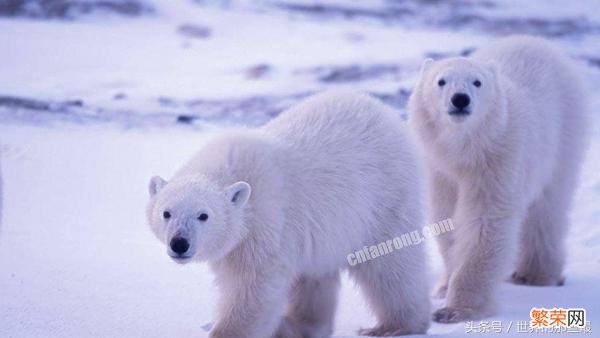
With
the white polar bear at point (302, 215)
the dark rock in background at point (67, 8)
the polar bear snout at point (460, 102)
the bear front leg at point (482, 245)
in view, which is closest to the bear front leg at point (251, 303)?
the white polar bear at point (302, 215)

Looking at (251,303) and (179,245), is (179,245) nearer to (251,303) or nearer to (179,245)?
(179,245)

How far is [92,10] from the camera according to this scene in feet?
62.7

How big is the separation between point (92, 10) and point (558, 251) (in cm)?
1509

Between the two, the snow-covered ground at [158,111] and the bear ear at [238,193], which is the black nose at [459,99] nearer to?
the snow-covered ground at [158,111]

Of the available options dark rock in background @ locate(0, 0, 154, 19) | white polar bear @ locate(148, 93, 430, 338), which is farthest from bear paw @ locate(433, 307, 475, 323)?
dark rock in background @ locate(0, 0, 154, 19)

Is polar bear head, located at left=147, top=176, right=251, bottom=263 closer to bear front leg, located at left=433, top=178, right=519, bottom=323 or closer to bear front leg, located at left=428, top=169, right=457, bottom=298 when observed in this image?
bear front leg, located at left=433, top=178, right=519, bottom=323

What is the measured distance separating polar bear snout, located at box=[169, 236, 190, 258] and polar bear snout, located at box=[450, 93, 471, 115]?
1.98 m

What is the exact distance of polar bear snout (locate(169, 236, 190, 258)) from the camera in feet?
12.3

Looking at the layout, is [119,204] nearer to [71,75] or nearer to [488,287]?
[488,287]

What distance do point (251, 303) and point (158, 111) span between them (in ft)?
26.1

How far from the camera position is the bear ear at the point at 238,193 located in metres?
3.94

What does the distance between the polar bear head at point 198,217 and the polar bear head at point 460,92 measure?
5.39ft

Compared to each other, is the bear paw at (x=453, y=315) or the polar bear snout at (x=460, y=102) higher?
the polar bear snout at (x=460, y=102)

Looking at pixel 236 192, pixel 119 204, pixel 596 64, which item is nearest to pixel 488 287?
pixel 236 192
